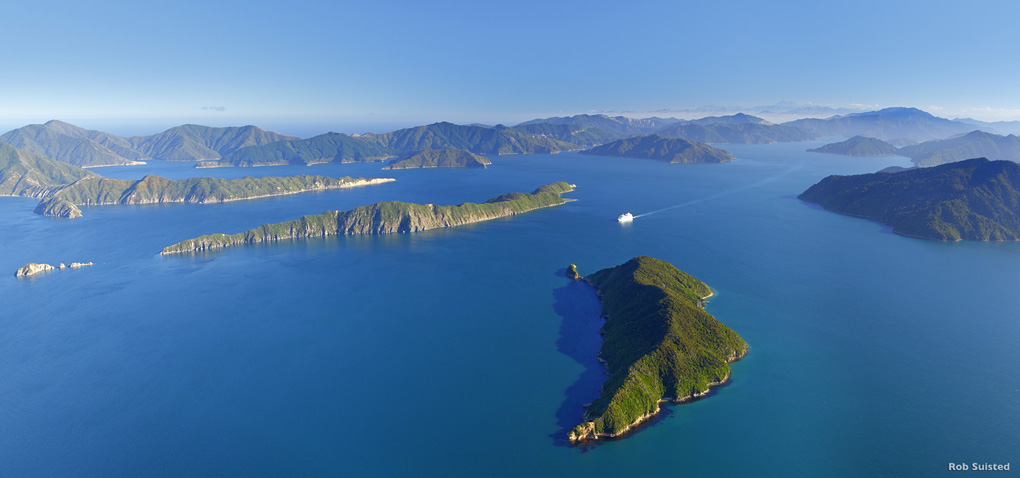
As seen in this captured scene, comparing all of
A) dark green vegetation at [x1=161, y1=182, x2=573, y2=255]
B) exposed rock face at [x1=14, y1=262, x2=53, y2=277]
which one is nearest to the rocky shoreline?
exposed rock face at [x1=14, y1=262, x2=53, y2=277]

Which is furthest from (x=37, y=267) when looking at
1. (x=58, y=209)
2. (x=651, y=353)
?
(x=651, y=353)

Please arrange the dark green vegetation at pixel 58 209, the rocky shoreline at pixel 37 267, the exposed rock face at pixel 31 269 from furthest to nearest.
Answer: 1. the dark green vegetation at pixel 58 209
2. the rocky shoreline at pixel 37 267
3. the exposed rock face at pixel 31 269

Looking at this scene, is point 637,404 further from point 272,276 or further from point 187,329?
point 272,276

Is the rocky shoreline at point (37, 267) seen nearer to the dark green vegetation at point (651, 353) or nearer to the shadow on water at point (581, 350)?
the shadow on water at point (581, 350)

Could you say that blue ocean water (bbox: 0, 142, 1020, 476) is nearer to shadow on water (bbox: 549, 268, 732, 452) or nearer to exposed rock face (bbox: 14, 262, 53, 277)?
shadow on water (bbox: 549, 268, 732, 452)

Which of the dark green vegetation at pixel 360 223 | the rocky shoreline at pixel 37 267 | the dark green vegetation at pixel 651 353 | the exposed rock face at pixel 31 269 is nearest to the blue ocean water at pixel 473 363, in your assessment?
the dark green vegetation at pixel 651 353

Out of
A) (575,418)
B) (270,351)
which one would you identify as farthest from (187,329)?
(575,418)
